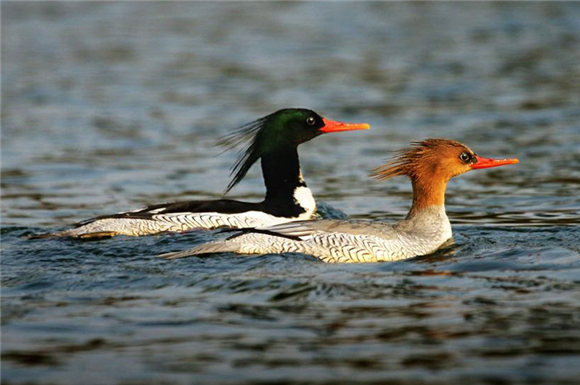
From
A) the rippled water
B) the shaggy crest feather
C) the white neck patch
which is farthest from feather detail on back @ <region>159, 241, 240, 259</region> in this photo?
the white neck patch

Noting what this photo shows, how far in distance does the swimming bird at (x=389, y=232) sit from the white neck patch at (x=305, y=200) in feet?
5.87

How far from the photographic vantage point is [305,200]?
12625mm

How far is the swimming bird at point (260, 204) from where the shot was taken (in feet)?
39.2

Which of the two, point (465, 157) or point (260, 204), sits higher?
point (465, 157)

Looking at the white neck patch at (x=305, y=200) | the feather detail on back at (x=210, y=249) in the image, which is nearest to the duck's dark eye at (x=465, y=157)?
the white neck patch at (x=305, y=200)

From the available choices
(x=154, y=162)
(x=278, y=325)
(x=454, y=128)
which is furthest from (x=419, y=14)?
(x=278, y=325)

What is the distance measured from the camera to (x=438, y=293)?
8703 millimetres

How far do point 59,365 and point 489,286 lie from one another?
3743mm

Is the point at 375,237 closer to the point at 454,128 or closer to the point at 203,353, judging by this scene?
the point at 203,353

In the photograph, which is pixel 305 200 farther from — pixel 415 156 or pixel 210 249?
pixel 210 249

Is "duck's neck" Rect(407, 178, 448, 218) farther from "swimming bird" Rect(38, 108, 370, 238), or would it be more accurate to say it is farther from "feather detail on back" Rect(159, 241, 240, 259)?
"feather detail on back" Rect(159, 241, 240, 259)

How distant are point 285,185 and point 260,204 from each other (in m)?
0.50

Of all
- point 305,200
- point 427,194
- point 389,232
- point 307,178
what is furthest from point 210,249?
point 307,178

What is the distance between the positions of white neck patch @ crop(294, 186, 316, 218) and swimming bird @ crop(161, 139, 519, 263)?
1789 millimetres
